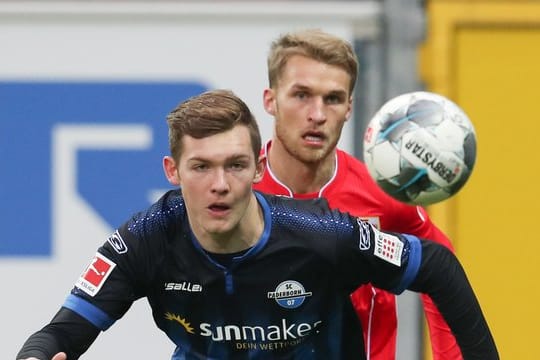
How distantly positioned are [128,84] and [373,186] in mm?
2152

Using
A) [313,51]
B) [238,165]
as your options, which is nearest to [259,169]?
[238,165]

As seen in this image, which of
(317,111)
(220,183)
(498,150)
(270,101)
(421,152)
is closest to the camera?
(220,183)

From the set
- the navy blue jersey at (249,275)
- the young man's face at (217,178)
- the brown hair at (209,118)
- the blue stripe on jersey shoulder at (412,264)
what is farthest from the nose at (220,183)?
the blue stripe on jersey shoulder at (412,264)

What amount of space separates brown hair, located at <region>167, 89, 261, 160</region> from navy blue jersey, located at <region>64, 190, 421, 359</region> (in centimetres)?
26

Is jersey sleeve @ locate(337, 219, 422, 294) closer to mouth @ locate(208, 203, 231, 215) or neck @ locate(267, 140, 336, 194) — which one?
mouth @ locate(208, 203, 231, 215)

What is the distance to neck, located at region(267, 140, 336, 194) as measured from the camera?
5.55 meters

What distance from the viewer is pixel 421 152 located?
5.17 meters

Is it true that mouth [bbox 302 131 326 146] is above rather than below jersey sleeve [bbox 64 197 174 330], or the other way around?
above

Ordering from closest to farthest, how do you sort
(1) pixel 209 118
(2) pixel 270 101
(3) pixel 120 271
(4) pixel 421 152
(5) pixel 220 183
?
(5) pixel 220 183, (1) pixel 209 118, (3) pixel 120 271, (4) pixel 421 152, (2) pixel 270 101

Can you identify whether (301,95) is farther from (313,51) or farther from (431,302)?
(431,302)

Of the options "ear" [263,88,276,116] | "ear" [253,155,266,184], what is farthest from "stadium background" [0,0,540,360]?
"ear" [253,155,266,184]

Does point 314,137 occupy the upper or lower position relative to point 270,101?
lower

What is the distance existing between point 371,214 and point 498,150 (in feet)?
7.14

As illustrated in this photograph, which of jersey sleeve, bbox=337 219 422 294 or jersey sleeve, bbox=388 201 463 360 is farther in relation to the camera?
jersey sleeve, bbox=388 201 463 360
